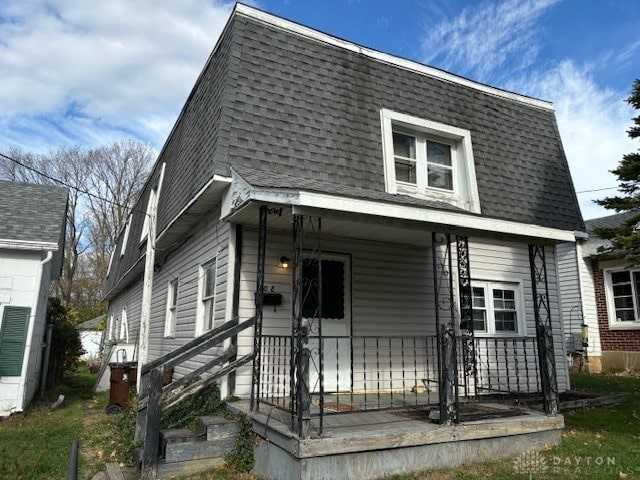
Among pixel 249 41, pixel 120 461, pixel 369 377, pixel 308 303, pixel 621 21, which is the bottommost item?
pixel 120 461

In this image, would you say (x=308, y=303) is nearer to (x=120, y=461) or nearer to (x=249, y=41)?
(x=120, y=461)

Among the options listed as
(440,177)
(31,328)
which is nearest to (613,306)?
(440,177)

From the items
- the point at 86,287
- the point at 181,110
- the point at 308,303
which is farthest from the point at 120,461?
the point at 86,287

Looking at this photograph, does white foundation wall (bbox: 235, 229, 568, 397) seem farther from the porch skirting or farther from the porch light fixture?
the porch skirting

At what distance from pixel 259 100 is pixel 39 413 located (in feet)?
22.1

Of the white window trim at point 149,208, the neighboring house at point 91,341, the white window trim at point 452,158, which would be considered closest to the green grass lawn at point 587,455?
the white window trim at point 452,158

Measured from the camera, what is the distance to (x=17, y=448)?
18.5ft

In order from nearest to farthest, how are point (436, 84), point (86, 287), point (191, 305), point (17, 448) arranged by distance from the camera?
point (17, 448) → point (191, 305) → point (436, 84) → point (86, 287)

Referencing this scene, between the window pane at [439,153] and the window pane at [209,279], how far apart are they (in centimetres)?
445

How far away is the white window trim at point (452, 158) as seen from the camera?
7.77 meters

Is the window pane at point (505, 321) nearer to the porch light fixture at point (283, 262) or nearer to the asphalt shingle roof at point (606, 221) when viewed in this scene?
the porch light fixture at point (283, 262)

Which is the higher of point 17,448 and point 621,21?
point 621,21

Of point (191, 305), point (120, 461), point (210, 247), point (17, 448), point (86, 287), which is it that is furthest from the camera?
point (86, 287)

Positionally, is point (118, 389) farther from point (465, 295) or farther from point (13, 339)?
point (465, 295)
